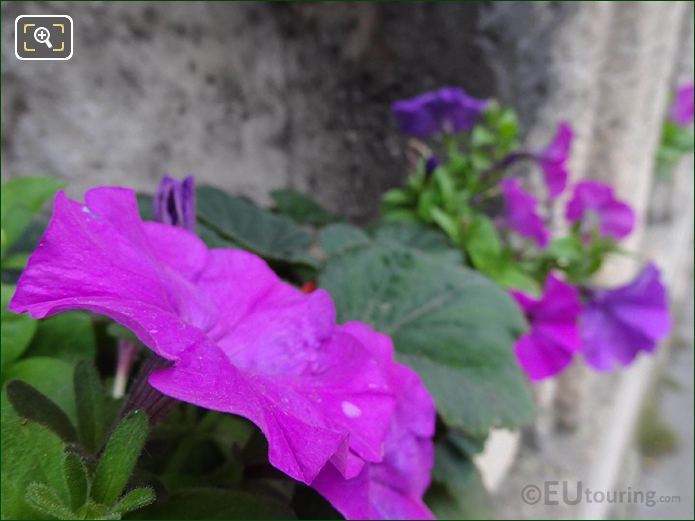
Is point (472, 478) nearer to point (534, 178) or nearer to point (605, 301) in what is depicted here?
point (605, 301)

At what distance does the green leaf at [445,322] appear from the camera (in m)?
0.47

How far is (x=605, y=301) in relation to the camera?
80 centimetres

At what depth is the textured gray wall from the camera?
0.73m

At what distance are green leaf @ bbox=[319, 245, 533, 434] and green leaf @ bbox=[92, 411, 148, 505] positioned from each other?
0.27 metres

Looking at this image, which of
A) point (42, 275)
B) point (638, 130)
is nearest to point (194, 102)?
point (42, 275)

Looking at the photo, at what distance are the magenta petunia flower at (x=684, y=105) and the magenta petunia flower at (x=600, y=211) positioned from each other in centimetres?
32

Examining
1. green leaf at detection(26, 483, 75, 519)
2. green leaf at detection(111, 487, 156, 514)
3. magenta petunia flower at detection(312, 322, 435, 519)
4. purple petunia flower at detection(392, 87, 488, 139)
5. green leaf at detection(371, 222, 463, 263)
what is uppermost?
purple petunia flower at detection(392, 87, 488, 139)

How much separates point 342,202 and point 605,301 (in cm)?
46

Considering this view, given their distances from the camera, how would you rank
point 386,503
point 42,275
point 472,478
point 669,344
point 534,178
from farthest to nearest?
1. point 669,344
2. point 534,178
3. point 472,478
4. point 386,503
5. point 42,275

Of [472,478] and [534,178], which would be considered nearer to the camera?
[472,478]

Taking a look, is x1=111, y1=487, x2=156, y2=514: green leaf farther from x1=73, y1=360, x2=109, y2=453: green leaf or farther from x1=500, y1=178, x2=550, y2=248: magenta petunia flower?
x1=500, y1=178, x2=550, y2=248: magenta petunia flower

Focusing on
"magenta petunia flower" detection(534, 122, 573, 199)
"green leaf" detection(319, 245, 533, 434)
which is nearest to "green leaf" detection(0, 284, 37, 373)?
"green leaf" detection(319, 245, 533, 434)

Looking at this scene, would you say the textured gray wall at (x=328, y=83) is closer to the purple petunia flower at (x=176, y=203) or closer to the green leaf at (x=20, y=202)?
the green leaf at (x=20, y=202)

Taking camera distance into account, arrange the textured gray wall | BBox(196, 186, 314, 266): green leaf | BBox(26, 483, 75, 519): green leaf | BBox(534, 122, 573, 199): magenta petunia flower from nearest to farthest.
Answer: BBox(26, 483, 75, 519): green leaf, BBox(196, 186, 314, 266): green leaf, the textured gray wall, BBox(534, 122, 573, 199): magenta petunia flower
